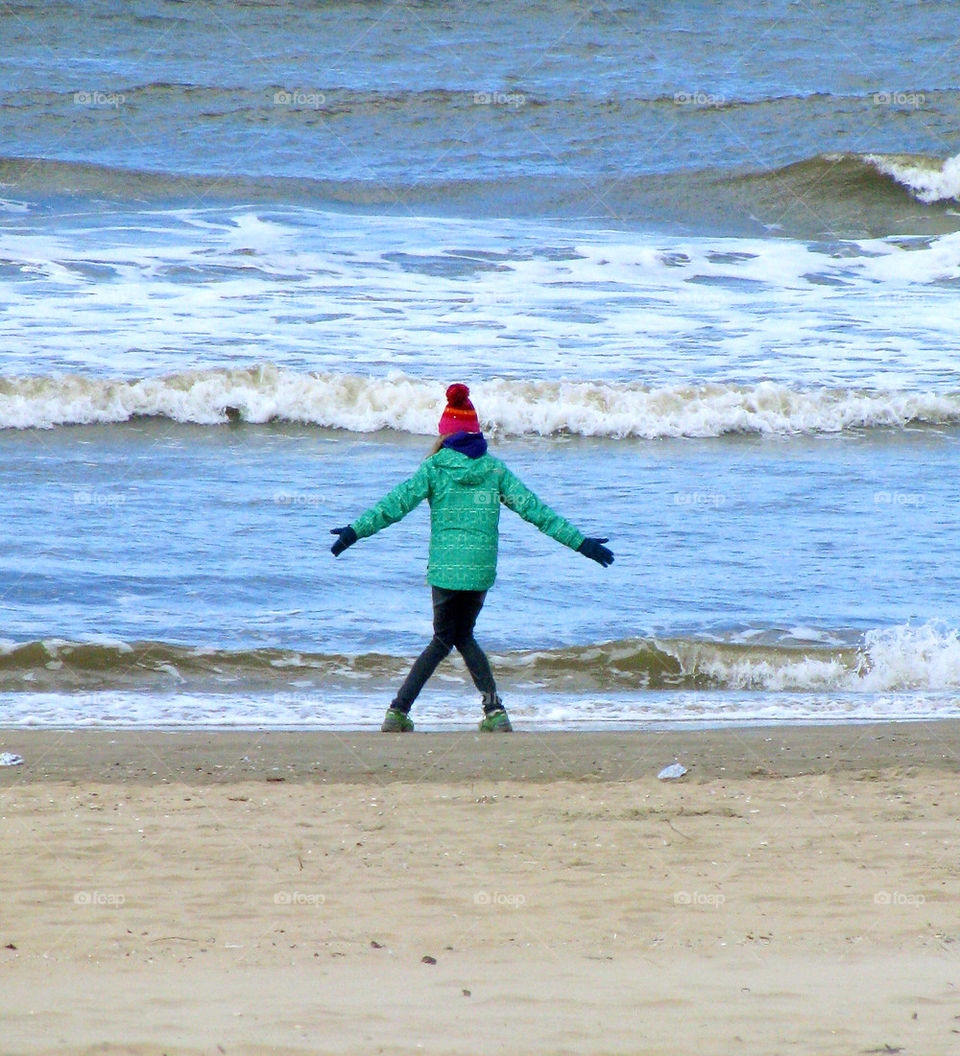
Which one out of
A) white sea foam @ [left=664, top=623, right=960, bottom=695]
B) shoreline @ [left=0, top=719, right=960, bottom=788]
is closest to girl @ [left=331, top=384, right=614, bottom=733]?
shoreline @ [left=0, top=719, right=960, bottom=788]

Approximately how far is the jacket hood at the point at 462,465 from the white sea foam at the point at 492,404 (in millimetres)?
7191

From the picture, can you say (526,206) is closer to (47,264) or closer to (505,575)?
(47,264)

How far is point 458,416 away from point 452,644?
1.05m

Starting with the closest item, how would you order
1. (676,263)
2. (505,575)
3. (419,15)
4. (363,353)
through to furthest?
(505,575) < (363,353) < (676,263) < (419,15)

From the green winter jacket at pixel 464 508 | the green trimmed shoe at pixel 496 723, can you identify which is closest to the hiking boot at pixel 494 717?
the green trimmed shoe at pixel 496 723

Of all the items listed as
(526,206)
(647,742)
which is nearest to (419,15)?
(526,206)

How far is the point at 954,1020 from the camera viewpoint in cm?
338

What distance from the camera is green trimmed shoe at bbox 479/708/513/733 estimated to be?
254 inches

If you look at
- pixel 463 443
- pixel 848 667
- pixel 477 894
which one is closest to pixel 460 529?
pixel 463 443

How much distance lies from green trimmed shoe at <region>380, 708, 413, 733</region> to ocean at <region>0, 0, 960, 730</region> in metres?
0.45

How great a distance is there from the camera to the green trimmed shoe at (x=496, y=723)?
6453 millimetres

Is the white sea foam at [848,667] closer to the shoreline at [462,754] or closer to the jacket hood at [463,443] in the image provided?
the shoreline at [462,754]

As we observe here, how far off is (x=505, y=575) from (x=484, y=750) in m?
3.21

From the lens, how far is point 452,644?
652cm
